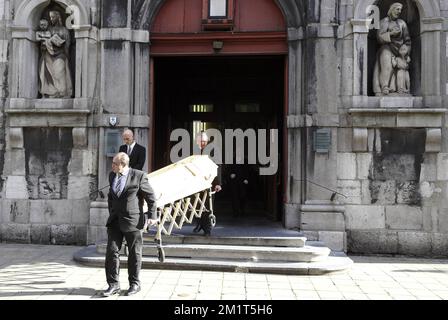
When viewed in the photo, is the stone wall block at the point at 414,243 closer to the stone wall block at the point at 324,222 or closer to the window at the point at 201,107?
the stone wall block at the point at 324,222

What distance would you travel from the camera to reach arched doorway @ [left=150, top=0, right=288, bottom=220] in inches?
340

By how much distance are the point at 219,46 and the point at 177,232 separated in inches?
150

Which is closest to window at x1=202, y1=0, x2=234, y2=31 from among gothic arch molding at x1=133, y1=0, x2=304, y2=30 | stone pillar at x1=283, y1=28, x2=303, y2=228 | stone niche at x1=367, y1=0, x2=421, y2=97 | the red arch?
the red arch

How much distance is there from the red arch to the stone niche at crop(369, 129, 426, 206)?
2737mm

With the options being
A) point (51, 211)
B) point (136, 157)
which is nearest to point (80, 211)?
point (51, 211)

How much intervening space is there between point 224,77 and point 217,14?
12.6 ft

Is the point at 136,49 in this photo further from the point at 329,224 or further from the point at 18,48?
the point at 329,224

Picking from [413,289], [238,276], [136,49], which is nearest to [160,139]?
[136,49]

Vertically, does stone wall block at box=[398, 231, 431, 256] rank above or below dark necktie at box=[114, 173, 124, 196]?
below

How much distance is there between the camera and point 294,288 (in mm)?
5734

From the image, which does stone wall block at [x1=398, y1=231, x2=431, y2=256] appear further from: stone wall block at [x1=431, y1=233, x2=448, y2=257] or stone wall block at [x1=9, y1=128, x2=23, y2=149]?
stone wall block at [x1=9, y1=128, x2=23, y2=149]

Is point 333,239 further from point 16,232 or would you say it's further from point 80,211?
point 16,232

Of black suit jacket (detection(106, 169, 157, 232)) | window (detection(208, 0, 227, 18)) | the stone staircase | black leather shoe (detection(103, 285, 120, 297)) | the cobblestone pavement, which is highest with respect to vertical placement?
window (detection(208, 0, 227, 18))

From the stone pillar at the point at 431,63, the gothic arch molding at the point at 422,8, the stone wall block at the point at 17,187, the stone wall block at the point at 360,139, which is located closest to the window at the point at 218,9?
the gothic arch molding at the point at 422,8
